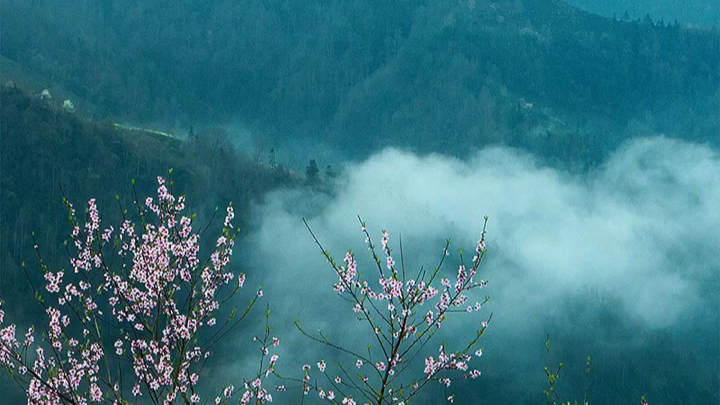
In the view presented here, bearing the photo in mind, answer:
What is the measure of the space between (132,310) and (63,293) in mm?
2829

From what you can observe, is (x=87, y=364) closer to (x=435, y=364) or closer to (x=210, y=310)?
(x=210, y=310)

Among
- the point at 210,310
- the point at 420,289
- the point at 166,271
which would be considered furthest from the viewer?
the point at 210,310

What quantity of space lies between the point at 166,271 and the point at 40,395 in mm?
5385

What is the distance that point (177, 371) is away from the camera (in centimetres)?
1939

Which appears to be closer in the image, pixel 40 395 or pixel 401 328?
pixel 401 328

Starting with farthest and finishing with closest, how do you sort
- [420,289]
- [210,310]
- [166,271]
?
[210,310]
[166,271]
[420,289]

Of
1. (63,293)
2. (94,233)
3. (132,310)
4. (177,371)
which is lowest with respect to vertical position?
(177,371)

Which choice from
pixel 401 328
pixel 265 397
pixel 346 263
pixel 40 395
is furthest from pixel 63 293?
pixel 401 328

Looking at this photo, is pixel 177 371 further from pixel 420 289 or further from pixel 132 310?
pixel 420 289

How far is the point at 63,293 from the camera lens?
2094cm

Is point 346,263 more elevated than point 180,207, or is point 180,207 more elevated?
point 180,207

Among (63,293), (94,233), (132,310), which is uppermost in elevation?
(94,233)

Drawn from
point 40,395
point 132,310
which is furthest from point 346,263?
point 40,395

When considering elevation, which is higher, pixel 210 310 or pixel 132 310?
pixel 210 310
